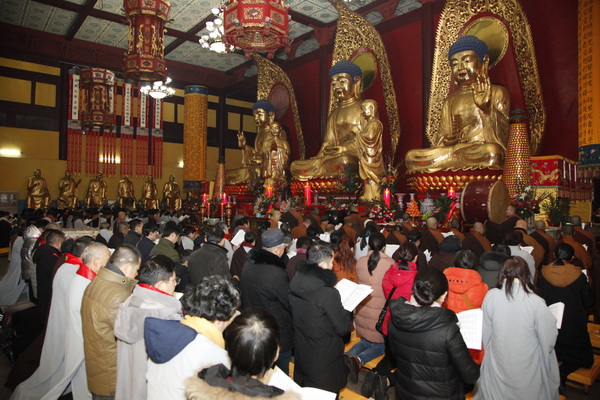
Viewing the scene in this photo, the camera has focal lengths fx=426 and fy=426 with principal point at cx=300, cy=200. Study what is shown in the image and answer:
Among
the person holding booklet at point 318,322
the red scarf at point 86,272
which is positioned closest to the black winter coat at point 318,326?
the person holding booklet at point 318,322

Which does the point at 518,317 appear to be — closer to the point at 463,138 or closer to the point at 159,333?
the point at 159,333

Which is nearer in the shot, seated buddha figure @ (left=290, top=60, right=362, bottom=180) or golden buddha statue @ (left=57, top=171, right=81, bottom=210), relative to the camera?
seated buddha figure @ (left=290, top=60, right=362, bottom=180)

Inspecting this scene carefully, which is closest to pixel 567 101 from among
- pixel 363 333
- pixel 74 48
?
pixel 363 333

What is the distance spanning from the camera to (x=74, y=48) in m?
13.4

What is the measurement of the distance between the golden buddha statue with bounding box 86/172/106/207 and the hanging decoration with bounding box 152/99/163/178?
1876 millimetres

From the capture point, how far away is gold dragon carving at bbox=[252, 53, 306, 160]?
43.3 feet

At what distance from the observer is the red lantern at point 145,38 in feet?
23.7

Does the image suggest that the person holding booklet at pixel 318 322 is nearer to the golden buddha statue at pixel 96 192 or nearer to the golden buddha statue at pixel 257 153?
the golden buddha statue at pixel 257 153

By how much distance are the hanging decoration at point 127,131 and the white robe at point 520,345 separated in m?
15.0

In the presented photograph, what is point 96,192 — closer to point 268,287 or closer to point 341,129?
point 341,129

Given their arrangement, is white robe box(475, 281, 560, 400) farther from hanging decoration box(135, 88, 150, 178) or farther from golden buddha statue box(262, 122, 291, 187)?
hanging decoration box(135, 88, 150, 178)

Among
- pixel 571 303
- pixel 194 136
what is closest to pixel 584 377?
pixel 571 303

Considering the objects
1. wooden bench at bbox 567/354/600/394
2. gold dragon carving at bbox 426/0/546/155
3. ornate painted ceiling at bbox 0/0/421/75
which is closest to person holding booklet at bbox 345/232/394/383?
wooden bench at bbox 567/354/600/394

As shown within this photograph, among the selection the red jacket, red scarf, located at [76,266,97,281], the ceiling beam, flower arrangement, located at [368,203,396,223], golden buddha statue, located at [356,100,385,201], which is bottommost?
the red jacket
